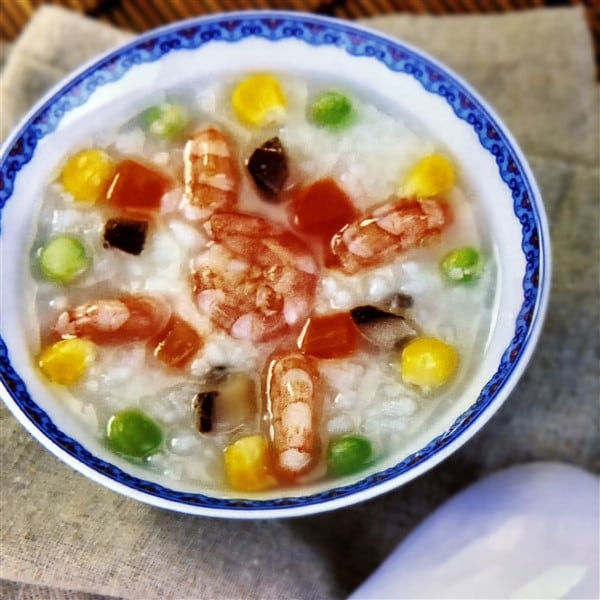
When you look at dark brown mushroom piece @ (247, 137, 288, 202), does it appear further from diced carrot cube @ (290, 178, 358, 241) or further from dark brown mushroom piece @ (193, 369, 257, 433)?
dark brown mushroom piece @ (193, 369, 257, 433)

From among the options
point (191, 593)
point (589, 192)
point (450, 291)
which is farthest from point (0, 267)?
point (589, 192)

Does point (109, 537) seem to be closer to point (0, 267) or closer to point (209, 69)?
point (0, 267)

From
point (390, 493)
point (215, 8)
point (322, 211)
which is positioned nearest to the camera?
point (322, 211)

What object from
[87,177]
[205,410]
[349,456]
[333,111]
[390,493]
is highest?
[87,177]

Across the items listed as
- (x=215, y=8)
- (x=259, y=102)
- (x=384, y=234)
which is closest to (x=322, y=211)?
(x=384, y=234)

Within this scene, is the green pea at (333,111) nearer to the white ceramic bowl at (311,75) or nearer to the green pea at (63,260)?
the white ceramic bowl at (311,75)

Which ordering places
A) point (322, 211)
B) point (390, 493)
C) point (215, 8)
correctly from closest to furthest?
point (322, 211)
point (390, 493)
point (215, 8)

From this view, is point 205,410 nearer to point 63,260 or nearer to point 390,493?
point 63,260
